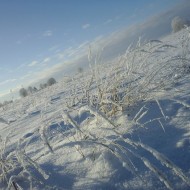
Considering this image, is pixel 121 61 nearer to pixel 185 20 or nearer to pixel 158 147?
pixel 158 147

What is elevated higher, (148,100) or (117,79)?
(117,79)

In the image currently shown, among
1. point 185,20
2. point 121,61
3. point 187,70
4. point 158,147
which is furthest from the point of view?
point 185,20

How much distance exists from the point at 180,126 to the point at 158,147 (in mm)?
224

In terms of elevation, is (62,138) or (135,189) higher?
(62,138)

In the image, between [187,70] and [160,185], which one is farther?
[187,70]

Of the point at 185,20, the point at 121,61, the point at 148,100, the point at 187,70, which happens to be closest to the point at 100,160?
the point at 148,100

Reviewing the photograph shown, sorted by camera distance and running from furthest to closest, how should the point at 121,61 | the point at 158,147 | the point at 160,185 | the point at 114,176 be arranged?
the point at 121,61 < the point at 158,147 < the point at 114,176 < the point at 160,185

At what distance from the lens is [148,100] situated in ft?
6.98

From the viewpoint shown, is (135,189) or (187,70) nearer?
(135,189)

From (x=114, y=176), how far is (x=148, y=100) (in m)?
0.75

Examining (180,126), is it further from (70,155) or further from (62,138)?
(62,138)

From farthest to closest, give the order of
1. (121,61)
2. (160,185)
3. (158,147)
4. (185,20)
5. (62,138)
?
1. (185,20)
2. (121,61)
3. (62,138)
4. (158,147)
5. (160,185)

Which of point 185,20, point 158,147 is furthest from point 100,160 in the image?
point 185,20

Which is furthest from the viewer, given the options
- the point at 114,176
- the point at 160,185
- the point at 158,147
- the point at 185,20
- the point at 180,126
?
the point at 185,20
